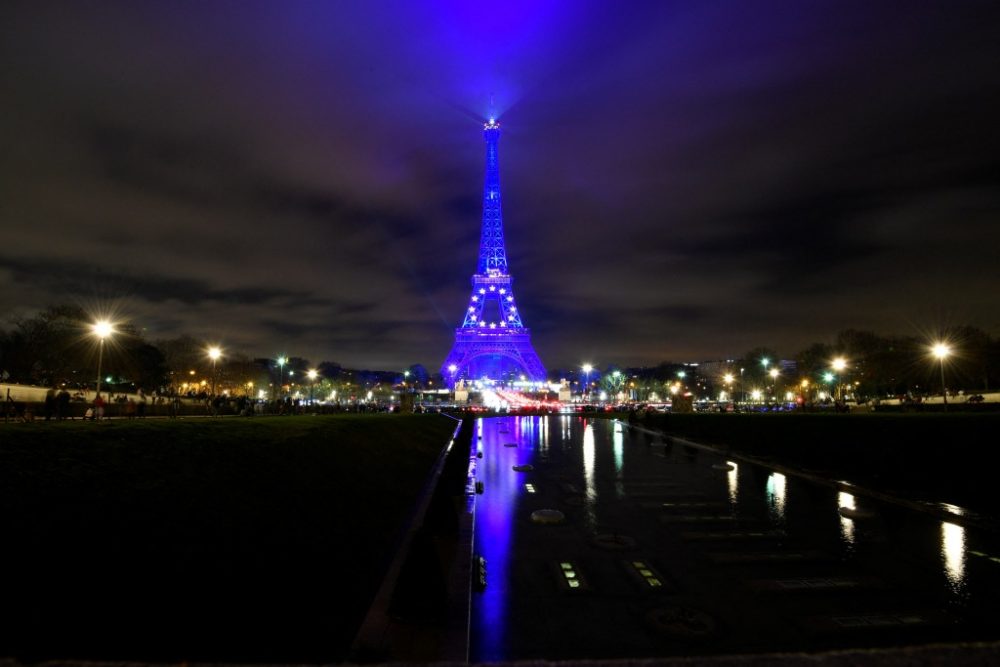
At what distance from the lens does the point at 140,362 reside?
2672 inches

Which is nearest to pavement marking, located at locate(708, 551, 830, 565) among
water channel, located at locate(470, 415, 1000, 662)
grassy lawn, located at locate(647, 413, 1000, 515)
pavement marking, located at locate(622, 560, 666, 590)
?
water channel, located at locate(470, 415, 1000, 662)

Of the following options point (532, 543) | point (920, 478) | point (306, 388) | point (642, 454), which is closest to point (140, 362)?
point (642, 454)

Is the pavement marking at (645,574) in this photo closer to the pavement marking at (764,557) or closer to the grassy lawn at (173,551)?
the pavement marking at (764,557)

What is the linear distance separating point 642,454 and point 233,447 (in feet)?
71.3

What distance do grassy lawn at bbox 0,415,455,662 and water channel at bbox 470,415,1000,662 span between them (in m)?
2.25

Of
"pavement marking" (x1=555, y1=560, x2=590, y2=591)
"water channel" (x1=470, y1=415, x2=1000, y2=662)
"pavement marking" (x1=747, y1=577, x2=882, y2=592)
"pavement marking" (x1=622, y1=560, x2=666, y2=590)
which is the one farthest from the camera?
"pavement marking" (x1=622, y1=560, x2=666, y2=590)

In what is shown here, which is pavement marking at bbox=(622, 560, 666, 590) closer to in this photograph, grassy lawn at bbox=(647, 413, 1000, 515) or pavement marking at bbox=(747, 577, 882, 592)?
pavement marking at bbox=(747, 577, 882, 592)

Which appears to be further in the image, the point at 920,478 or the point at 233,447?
the point at 920,478

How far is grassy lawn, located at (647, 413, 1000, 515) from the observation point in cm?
1537

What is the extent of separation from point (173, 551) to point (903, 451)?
66.9ft

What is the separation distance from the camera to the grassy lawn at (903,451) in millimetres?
15367

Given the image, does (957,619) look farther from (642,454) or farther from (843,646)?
(642,454)

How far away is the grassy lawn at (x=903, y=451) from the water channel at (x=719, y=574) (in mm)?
2339

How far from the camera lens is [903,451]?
18297 millimetres
